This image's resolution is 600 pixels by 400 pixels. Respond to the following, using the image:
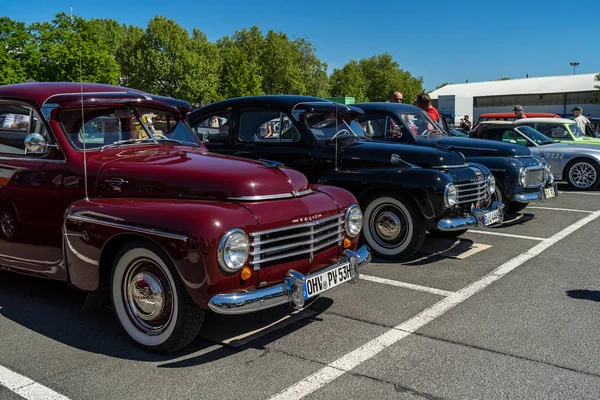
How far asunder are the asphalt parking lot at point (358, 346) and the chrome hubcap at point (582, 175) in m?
8.12

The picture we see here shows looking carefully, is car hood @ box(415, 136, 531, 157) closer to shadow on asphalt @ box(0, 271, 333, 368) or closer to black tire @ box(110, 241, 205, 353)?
shadow on asphalt @ box(0, 271, 333, 368)

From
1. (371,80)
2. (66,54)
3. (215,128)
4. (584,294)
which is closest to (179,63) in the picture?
(66,54)

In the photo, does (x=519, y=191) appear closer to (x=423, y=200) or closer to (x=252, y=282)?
(x=423, y=200)

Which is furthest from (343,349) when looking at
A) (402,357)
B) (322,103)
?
(322,103)

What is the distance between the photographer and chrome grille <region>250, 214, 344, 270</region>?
3.79 m

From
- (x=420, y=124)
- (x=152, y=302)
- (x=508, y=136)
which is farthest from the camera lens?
(x=508, y=136)

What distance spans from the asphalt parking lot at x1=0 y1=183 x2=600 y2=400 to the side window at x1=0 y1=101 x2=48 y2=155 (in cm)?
144

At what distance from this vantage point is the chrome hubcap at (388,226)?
6625 millimetres

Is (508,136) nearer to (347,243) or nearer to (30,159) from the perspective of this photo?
(347,243)

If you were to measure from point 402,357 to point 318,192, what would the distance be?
5.01 feet

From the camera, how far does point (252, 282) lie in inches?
149

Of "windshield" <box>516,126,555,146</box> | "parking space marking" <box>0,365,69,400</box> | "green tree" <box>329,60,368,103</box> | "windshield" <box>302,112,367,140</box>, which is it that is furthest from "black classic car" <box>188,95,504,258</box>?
"green tree" <box>329,60,368,103</box>

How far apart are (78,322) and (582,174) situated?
12.5 metres

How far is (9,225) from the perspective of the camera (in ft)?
16.2
